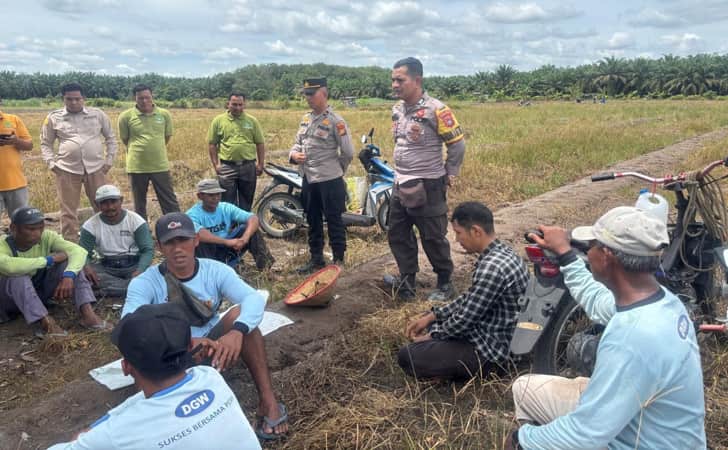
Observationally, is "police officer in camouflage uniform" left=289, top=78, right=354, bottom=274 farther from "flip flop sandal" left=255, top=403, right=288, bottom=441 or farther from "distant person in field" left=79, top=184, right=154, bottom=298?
"flip flop sandal" left=255, top=403, right=288, bottom=441

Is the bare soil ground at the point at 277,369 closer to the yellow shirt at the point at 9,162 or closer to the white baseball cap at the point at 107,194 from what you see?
the white baseball cap at the point at 107,194

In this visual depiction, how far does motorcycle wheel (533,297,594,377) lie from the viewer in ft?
10.3

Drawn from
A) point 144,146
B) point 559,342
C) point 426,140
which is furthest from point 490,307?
point 144,146

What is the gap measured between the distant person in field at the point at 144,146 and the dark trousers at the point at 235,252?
1697mm

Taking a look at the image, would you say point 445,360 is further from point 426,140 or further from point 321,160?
point 321,160

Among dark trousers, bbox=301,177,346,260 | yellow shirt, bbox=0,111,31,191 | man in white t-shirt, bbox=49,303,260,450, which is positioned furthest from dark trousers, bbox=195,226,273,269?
man in white t-shirt, bbox=49,303,260,450

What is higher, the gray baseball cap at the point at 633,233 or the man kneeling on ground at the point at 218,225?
the gray baseball cap at the point at 633,233

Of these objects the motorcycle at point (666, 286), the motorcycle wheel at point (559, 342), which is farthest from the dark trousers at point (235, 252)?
the motorcycle wheel at point (559, 342)

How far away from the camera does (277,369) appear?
3.65 meters

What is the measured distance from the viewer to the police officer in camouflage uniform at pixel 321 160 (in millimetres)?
5383

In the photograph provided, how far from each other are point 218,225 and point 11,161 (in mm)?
2090

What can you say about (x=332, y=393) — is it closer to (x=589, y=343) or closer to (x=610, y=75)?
(x=589, y=343)

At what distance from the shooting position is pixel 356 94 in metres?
69.0

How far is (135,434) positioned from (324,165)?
3.89 metres
